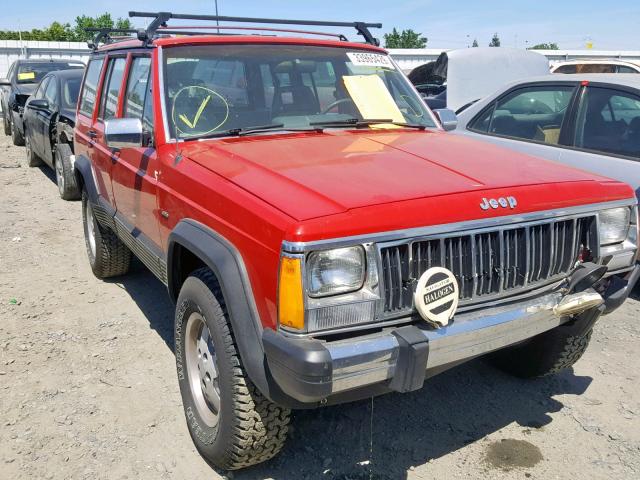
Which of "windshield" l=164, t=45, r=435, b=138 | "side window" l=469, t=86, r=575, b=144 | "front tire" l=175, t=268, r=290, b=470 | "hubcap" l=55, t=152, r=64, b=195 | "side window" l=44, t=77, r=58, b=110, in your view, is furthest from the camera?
"side window" l=44, t=77, r=58, b=110

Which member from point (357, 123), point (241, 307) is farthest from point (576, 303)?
point (357, 123)

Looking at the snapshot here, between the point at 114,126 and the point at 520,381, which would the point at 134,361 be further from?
the point at 520,381

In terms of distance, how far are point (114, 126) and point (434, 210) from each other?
1922mm

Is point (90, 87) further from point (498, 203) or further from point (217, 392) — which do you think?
point (498, 203)

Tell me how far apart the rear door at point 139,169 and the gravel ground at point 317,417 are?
865 mm

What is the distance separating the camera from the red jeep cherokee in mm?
2207

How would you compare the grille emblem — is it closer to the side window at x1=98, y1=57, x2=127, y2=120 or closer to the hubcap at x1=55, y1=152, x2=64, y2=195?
the side window at x1=98, y1=57, x2=127, y2=120

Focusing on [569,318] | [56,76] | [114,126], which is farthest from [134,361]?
[56,76]

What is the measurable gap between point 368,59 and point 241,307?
2.31 meters

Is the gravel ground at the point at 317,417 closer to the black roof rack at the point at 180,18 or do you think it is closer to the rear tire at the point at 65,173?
the black roof rack at the point at 180,18

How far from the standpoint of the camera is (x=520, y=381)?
12.2ft

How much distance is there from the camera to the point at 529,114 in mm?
5445

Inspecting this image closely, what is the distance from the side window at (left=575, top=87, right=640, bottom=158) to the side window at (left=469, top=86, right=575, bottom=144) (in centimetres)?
19

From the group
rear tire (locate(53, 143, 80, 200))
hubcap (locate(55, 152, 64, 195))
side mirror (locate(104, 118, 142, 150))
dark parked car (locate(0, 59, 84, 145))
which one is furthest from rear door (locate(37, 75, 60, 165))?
side mirror (locate(104, 118, 142, 150))
